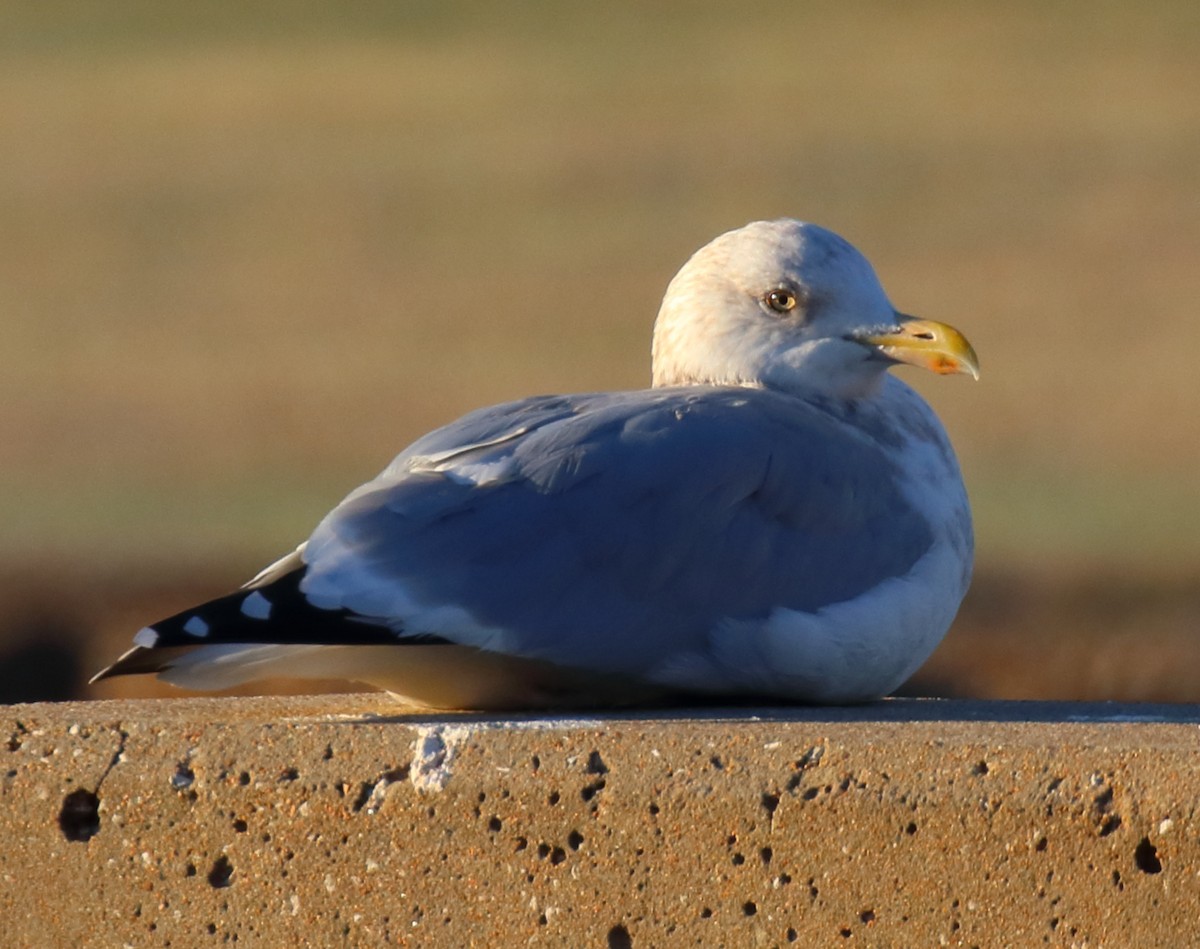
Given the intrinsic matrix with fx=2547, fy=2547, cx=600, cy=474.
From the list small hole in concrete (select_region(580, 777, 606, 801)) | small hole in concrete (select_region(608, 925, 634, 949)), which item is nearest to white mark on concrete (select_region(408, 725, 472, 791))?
small hole in concrete (select_region(580, 777, 606, 801))

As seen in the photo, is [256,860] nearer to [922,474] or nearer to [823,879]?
[823,879]

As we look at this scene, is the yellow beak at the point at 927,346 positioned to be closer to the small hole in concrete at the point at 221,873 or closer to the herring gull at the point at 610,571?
the herring gull at the point at 610,571

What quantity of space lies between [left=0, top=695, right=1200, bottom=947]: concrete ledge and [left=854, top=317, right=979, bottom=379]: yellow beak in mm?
947

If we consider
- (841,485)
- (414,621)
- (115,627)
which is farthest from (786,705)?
(115,627)

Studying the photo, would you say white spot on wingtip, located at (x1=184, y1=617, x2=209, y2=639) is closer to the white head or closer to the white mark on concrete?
the white mark on concrete

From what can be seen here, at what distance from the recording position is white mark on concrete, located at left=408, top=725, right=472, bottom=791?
344cm

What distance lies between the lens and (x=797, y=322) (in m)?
4.62

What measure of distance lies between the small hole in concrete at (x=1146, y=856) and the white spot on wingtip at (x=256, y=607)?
4.18 ft

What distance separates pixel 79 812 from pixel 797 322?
5.50ft

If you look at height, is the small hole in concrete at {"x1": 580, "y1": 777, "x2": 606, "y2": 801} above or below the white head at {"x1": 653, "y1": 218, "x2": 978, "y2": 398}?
below

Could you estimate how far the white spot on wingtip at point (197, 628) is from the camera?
12.0 ft

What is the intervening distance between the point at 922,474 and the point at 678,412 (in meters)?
0.61

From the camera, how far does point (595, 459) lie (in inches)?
157

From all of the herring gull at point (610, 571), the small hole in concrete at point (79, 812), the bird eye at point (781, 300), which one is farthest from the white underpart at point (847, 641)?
the small hole in concrete at point (79, 812)
